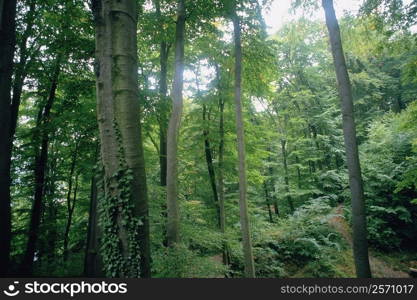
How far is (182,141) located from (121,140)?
10.0 meters

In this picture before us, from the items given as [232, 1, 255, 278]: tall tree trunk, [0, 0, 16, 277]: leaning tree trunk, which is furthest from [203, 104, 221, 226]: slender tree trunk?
[0, 0, 16, 277]: leaning tree trunk

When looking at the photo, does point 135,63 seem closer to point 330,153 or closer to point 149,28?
point 149,28

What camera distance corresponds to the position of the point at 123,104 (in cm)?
311

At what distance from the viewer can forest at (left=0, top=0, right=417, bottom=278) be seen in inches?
125

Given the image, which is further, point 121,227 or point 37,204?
point 37,204

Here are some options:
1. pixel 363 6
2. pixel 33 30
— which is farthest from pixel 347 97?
pixel 33 30

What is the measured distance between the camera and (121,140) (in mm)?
3078

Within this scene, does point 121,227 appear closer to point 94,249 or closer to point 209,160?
point 94,249

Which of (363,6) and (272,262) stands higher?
(363,6)

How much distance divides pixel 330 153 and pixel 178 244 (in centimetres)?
1647

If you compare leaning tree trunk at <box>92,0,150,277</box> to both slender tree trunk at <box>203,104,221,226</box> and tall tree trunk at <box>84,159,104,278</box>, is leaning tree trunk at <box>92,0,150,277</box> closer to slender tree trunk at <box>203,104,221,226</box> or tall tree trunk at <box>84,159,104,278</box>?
tall tree trunk at <box>84,159,104,278</box>

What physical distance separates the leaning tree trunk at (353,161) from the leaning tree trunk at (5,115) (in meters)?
6.20

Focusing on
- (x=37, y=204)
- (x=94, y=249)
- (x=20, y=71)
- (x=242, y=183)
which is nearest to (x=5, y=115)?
(x=94, y=249)

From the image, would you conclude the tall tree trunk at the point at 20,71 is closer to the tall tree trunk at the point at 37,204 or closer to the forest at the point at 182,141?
the forest at the point at 182,141
